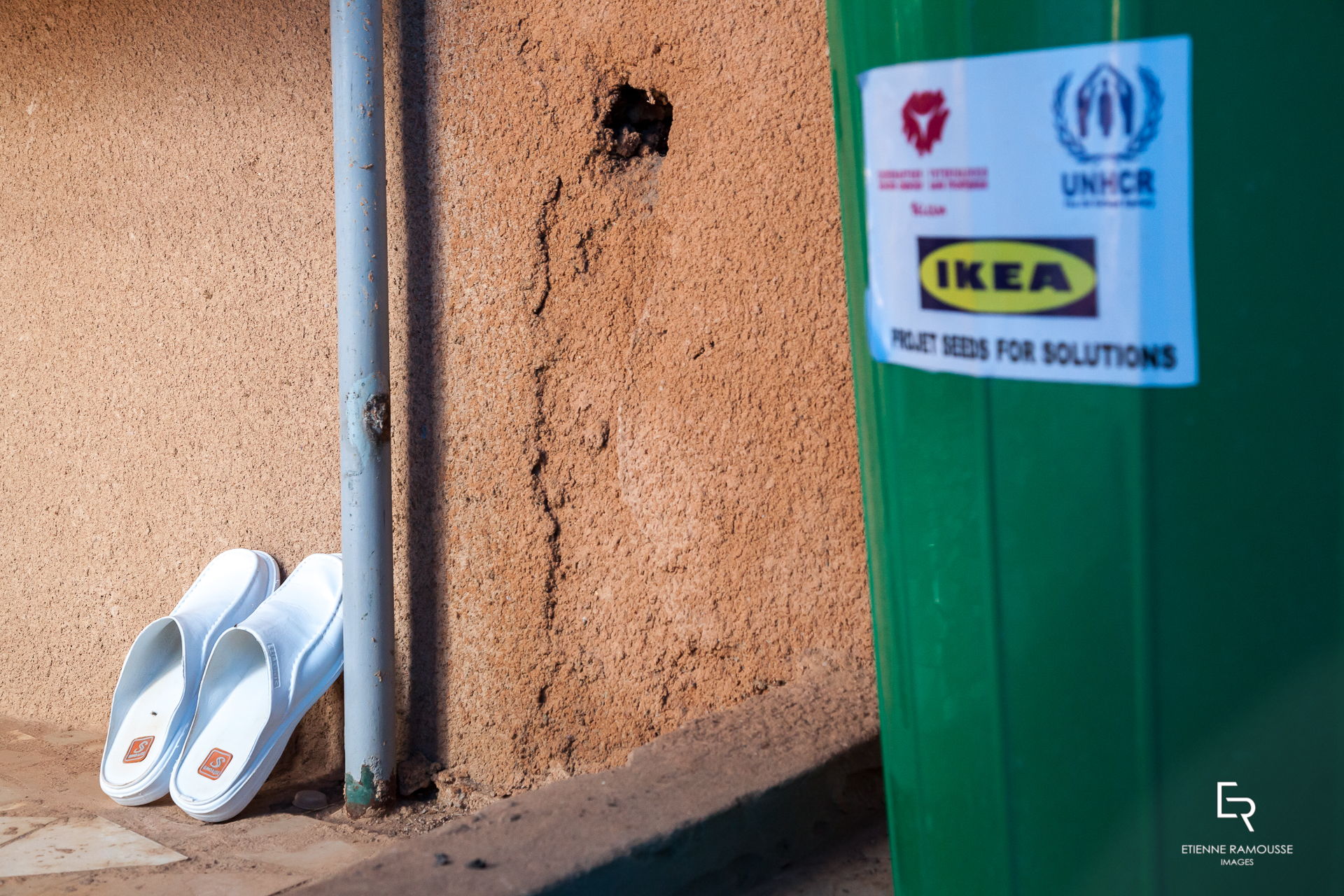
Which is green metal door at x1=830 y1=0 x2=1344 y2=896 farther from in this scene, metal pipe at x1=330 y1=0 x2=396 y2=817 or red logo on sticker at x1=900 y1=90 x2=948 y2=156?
metal pipe at x1=330 y1=0 x2=396 y2=817

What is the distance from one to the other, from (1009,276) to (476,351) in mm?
1594


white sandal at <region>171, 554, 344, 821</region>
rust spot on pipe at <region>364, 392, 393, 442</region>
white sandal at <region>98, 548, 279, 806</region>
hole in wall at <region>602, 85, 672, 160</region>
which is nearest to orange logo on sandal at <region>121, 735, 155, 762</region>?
white sandal at <region>98, 548, 279, 806</region>


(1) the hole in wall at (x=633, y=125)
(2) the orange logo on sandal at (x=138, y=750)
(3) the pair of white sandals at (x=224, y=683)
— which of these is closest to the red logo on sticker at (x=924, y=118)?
(1) the hole in wall at (x=633, y=125)

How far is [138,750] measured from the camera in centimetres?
273

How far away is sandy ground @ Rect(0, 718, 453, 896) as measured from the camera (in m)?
2.17

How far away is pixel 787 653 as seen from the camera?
5.70ft

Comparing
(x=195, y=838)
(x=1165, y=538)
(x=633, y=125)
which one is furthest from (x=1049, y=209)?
(x=195, y=838)

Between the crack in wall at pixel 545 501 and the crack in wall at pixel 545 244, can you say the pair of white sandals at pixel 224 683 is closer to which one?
Answer: the crack in wall at pixel 545 501

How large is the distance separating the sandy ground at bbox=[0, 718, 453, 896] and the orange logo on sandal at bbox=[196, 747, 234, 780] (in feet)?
0.36

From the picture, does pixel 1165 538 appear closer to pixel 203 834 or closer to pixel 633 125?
pixel 633 125

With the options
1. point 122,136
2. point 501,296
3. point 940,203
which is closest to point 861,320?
point 940,203

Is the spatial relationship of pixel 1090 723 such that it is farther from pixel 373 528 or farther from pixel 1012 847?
pixel 373 528

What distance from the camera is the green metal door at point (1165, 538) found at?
643mm

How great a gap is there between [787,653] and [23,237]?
8.61 ft
